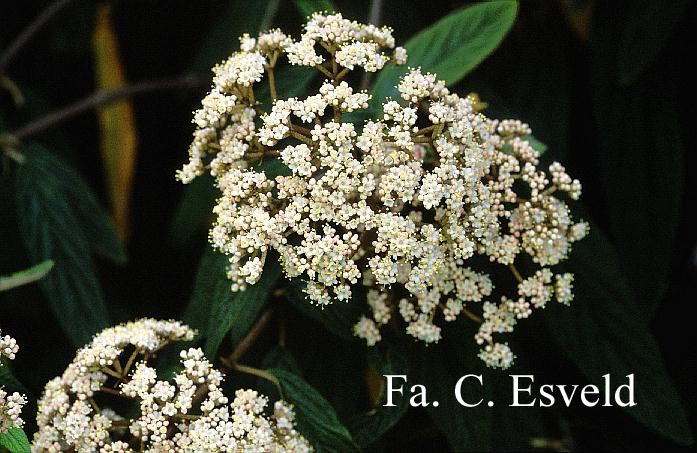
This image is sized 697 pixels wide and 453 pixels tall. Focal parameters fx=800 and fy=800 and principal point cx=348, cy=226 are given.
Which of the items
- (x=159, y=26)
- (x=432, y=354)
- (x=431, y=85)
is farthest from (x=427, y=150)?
(x=159, y=26)

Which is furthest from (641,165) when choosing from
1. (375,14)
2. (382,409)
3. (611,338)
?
(382,409)

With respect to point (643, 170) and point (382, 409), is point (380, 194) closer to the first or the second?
point (382, 409)

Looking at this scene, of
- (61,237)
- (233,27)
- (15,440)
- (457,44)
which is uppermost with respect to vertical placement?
(233,27)

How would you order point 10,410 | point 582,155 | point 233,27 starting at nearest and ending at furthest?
point 10,410, point 233,27, point 582,155

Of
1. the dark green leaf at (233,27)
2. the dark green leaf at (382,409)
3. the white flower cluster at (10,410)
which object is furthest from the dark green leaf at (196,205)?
the white flower cluster at (10,410)

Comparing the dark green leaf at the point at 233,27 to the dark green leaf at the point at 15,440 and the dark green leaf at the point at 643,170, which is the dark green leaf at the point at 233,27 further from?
the dark green leaf at the point at 15,440
